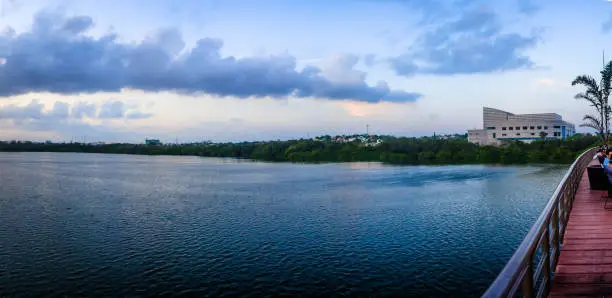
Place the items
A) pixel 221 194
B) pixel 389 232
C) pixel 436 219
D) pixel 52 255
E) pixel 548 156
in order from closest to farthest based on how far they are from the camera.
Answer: pixel 52 255 → pixel 389 232 → pixel 436 219 → pixel 221 194 → pixel 548 156

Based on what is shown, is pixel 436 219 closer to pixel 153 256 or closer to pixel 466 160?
pixel 153 256

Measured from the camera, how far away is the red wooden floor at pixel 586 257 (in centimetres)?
495

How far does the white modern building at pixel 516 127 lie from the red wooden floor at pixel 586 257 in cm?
10883

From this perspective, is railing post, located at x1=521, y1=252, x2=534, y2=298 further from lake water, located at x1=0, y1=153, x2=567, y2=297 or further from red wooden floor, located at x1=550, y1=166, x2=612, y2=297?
lake water, located at x1=0, y1=153, x2=567, y2=297

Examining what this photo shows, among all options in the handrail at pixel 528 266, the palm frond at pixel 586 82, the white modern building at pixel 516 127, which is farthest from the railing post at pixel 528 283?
the white modern building at pixel 516 127

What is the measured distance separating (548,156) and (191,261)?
79455 millimetres

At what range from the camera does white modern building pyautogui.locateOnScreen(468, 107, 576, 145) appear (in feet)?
370

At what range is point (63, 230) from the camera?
22.2 metres

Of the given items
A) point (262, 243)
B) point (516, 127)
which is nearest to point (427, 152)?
point (516, 127)

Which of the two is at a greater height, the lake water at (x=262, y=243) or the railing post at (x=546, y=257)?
the railing post at (x=546, y=257)

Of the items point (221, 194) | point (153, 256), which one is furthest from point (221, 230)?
point (221, 194)

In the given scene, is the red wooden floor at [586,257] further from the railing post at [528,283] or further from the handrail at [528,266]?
the railing post at [528,283]

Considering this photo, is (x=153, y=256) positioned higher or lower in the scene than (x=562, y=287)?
lower

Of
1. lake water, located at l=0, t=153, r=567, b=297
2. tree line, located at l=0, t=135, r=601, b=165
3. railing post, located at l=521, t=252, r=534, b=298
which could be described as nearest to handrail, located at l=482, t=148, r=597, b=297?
railing post, located at l=521, t=252, r=534, b=298
